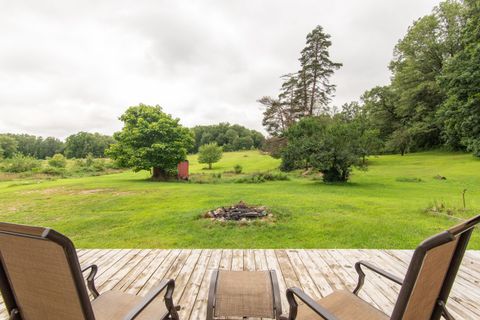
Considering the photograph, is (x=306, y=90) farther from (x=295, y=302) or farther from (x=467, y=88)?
(x=295, y=302)

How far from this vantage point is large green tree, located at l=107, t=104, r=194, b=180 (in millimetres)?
18516

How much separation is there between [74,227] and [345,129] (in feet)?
45.1

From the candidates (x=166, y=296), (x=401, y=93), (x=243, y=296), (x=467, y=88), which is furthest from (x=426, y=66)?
(x=166, y=296)

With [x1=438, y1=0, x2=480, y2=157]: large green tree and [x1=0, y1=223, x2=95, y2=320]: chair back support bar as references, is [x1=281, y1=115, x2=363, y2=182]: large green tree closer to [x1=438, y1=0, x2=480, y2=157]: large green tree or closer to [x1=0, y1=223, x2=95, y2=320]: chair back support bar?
[x1=438, y1=0, x2=480, y2=157]: large green tree

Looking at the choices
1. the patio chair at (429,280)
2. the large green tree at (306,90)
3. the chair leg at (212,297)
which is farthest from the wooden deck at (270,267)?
the large green tree at (306,90)

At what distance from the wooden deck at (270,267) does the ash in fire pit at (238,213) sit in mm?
2759

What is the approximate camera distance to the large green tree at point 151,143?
1852 cm

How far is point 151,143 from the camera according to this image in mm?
19422

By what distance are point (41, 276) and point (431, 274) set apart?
6.29ft

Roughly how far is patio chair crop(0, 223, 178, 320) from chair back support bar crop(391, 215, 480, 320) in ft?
4.55

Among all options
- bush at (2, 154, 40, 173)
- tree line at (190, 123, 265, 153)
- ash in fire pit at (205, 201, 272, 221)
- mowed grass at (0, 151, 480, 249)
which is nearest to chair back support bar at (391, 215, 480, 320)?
mowed grass at (0, 151, 480, 249)

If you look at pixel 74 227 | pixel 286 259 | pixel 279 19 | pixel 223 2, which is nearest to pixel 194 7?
pixel 223 2

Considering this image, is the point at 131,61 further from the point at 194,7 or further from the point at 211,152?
the point at 211,152

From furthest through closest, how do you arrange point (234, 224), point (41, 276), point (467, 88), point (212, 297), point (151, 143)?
point (151, 143) → point (467, 88) → point (234, 224) → point (212, 297) → point (41, 276)
